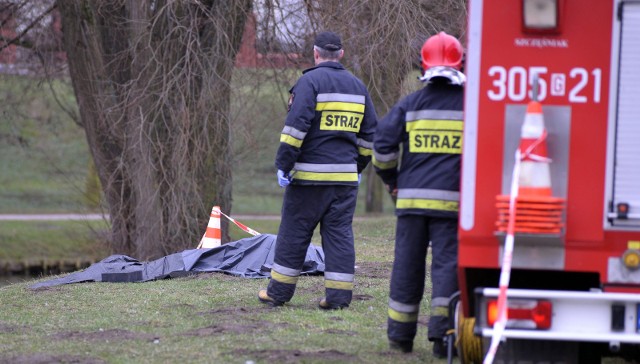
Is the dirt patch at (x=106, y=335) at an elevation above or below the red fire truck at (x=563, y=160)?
below

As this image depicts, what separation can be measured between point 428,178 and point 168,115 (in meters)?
7.62

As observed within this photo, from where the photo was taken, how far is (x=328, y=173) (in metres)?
7.24

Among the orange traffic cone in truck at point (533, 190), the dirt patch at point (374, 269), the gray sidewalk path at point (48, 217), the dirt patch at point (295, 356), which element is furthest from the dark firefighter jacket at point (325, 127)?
the gray sidewalk path at point (48, 217)

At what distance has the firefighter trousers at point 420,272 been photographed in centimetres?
560

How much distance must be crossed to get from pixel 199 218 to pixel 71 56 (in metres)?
3.61

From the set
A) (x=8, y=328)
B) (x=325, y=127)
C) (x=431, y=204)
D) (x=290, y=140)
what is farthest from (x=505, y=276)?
(x=8, y=328)

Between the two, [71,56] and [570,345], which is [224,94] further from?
[570,345]

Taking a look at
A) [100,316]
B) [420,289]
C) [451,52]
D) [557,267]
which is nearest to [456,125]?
[451,52]

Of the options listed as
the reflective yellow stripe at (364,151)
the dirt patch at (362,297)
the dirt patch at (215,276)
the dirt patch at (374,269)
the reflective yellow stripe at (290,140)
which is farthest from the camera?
the dirt patch at (374,269)

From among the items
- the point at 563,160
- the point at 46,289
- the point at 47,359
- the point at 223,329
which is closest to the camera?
the point at 563,160

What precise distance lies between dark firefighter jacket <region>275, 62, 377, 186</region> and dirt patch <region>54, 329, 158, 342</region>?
5.04 feet

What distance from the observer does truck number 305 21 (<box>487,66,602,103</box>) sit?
450 cm

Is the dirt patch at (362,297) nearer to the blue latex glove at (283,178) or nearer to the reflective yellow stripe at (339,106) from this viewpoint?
the blue latex glove at (283,178)

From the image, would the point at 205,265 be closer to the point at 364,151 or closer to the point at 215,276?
the point at 215,276
